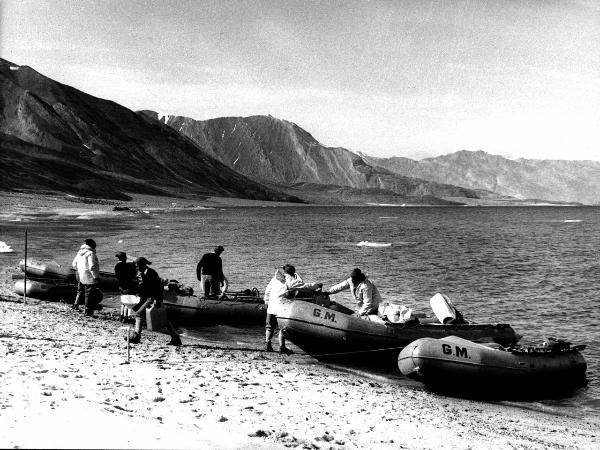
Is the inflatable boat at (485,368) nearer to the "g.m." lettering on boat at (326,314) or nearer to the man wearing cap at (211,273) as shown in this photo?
the "g.m." lettering on boat at (326,314)

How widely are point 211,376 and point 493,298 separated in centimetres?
2349

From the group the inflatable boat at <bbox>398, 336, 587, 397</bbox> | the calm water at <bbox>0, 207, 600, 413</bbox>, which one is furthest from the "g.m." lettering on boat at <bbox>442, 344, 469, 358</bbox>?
the calm water at <bbox>0, 207, 600, 413</bbox>

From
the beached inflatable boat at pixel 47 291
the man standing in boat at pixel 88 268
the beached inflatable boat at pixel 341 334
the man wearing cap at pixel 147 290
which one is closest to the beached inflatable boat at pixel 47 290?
the beached inflatable boat at pixel 47 291

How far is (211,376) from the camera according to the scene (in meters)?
12.2

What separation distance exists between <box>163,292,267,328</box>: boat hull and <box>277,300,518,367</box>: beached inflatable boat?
14.6 ft

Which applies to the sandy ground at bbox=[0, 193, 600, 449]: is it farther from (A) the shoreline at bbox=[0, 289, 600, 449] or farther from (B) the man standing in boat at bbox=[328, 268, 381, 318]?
(B) the man standing in boat at bbox=[328, 268, 381, 318]

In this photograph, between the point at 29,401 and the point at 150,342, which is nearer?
the point at 29,401

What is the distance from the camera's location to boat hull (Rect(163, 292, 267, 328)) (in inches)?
794

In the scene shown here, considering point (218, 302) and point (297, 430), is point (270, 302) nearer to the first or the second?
point (218, 302)

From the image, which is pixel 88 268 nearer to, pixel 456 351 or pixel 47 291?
pixel 47 291

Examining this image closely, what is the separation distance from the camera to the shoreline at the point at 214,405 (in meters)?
8.08

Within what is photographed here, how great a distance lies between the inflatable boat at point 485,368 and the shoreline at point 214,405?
537mm

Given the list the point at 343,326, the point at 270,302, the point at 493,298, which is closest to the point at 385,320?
the point at 343,326

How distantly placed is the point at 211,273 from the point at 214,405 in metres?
10.3
